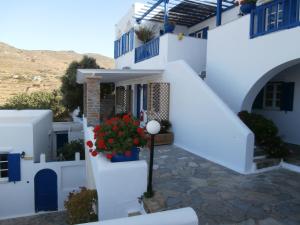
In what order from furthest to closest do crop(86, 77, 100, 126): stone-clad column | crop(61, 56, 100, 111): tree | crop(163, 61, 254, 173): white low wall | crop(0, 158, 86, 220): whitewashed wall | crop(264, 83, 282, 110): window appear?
crop(61, 56, 100, 111): tree < crop(0, 158, 86, 220): whitewashed wall < crop(264, 83, 282, 110): window < crop(86, 77, 100, 126): stone-clad column < crop(163, 61, 254, 173): white low wall

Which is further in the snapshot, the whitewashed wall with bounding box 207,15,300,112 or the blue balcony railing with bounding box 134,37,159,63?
the blue balcony railing with bounding box 134,37,159,63

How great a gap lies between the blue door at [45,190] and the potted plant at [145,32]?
899 cm

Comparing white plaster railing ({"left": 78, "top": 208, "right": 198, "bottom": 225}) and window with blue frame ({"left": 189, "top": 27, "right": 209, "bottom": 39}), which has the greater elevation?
window with blue frame ({"left": 189, "top": 27, "right": 209, "bottom": 39})

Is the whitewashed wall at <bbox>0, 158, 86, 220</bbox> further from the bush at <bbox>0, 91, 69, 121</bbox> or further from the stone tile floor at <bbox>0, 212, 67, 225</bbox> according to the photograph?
the bush at <bbox>0, 91, 69, 121</bbox>

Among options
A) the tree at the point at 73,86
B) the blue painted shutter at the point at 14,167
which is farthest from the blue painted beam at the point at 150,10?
the blue painted shutter at the point at 14,167

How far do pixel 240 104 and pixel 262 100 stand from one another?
2.93 metres

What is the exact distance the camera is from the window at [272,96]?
945cm

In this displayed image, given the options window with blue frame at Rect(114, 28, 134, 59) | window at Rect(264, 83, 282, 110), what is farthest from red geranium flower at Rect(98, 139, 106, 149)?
window with blue frame at Rect(114, 28, 134, 59)

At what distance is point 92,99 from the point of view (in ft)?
27.8

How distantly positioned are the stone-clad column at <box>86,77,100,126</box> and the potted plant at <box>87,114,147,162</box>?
3.96m

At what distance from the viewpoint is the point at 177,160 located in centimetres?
731

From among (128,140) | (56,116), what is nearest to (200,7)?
(128,140)

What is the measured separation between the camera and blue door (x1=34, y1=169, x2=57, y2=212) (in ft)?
36.9

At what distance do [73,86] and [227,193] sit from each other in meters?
15.7
